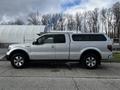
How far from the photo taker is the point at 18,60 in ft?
36.5

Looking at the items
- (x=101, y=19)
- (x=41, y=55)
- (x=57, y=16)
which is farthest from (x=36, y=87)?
(x=101, y=19)

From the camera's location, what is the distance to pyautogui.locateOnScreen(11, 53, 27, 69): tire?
436 inches

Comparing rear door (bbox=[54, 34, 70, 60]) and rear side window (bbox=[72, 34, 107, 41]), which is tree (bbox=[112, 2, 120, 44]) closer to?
rear side window (bbox=[72, 34, 107, 41])

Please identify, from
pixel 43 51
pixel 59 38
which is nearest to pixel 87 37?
pixel 59 38

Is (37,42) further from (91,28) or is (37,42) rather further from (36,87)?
(91,28)

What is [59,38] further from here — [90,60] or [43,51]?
[90,60]

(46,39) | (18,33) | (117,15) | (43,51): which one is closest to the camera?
(43,51)

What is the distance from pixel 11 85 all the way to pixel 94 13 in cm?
7791

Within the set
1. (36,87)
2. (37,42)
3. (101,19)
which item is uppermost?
(101,19)

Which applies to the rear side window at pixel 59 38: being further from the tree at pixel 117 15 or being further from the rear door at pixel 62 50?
the tree at pixel 117 15

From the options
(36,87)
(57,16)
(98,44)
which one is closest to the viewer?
(36,87)

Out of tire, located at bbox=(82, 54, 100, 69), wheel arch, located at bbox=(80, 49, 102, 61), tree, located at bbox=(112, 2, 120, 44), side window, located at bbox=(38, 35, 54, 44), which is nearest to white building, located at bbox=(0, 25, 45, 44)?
side window, located at bbox=(38, 35, 54, 44)

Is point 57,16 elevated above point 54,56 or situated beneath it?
elevated above

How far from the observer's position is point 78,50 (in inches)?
436
